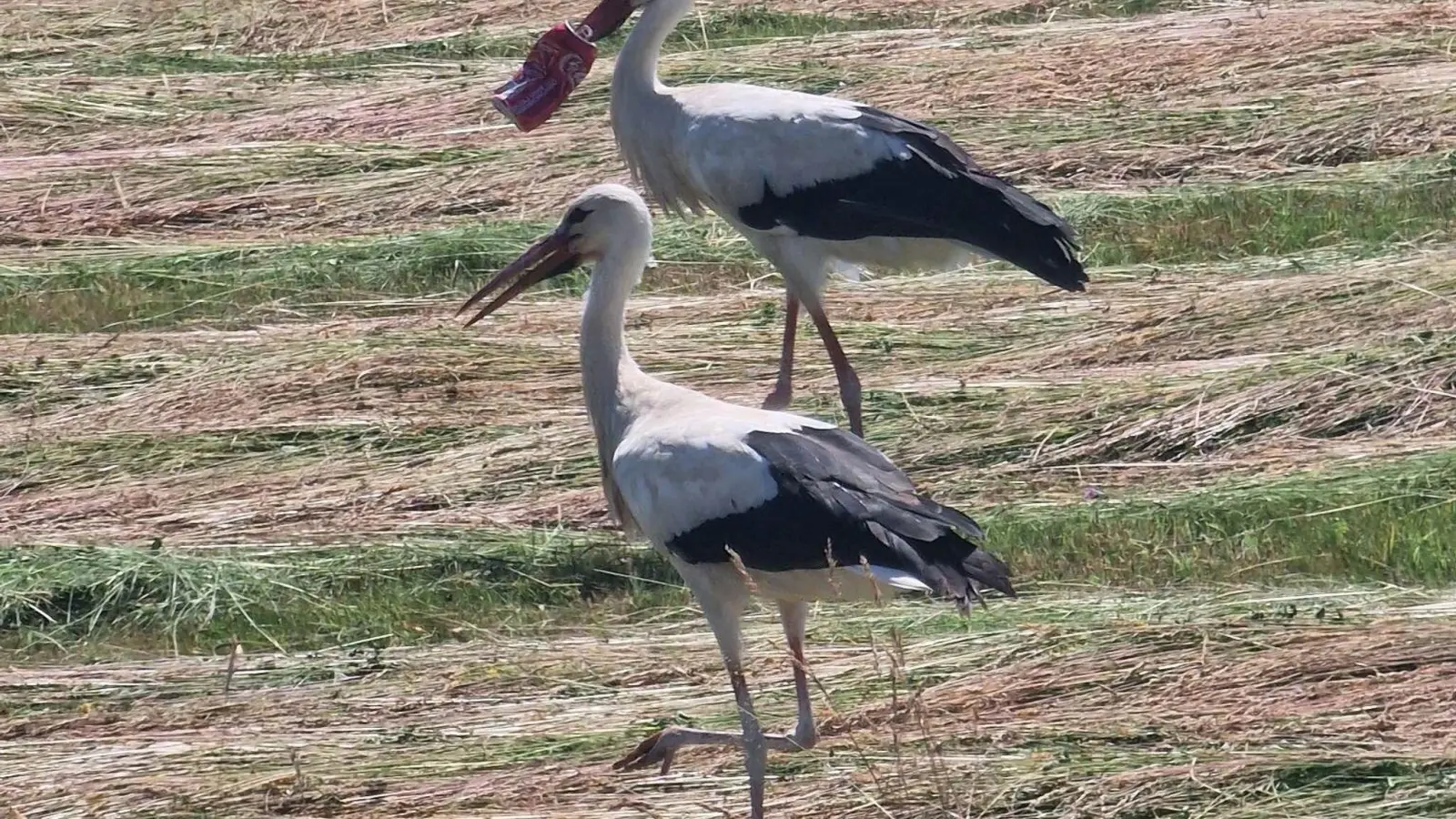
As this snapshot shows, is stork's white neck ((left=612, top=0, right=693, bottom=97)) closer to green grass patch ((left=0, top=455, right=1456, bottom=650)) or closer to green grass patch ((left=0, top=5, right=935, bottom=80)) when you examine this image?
green grass patch ((left=0, top=455, right=1456, bottom=650))

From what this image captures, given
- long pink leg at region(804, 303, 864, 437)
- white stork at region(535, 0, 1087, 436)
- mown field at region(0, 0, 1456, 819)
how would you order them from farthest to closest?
white stork at region(535, 0, 1087, 436), long pink leg at region(804, 303, 864, 437), mown field at region(0, 0, 1456, 819)

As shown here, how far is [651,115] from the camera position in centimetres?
898

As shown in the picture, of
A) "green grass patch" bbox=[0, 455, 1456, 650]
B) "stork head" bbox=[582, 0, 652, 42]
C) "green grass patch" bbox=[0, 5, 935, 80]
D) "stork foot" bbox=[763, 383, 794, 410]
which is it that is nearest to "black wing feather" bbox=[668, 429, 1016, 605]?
"green grass patch" bbox=[0, 455, 1456, 650]

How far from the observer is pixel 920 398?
8.37 m

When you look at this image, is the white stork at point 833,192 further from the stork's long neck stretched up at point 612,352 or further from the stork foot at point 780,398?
the stork's long neck stretched up at point 612,352

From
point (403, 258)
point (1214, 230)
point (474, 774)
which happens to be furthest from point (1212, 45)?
point (474, 774)

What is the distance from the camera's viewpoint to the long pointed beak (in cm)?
653

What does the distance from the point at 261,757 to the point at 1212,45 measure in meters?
7.94

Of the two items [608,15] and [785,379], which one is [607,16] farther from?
[785,379]

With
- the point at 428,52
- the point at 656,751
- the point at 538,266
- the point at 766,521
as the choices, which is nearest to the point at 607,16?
the point at 538,266

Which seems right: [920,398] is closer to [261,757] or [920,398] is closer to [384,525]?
[384,525]

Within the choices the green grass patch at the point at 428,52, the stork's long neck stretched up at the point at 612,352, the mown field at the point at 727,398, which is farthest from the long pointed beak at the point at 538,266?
the green grass patch at the point at 428,52

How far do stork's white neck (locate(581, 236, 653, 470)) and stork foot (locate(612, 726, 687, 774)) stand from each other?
97 centimetres

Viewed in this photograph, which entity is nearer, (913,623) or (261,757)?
(261,757)
